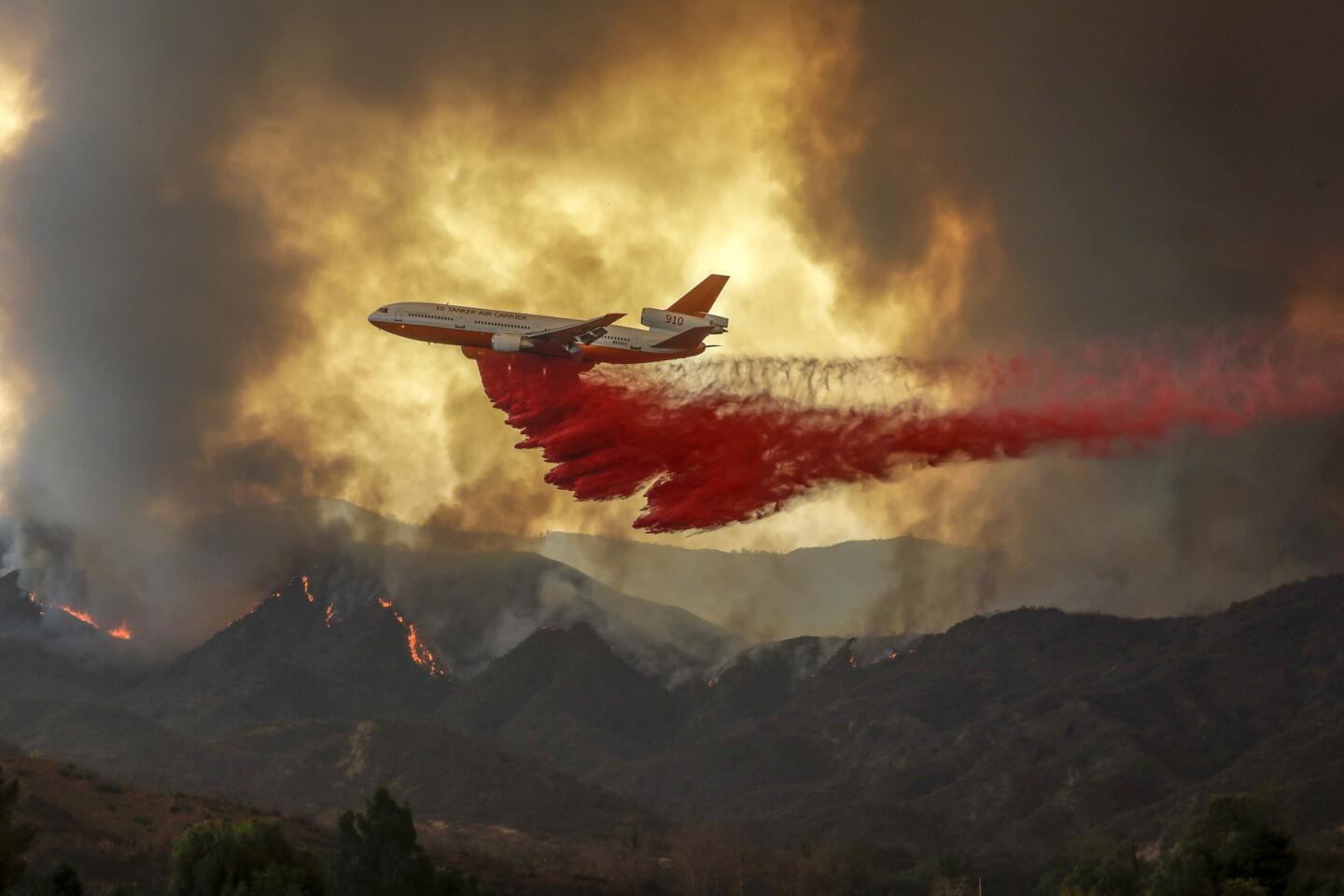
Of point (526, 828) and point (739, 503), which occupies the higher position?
point (739, 503)

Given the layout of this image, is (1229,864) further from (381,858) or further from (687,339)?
(381,858)

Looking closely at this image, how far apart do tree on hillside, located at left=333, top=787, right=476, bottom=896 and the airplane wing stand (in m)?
47.0

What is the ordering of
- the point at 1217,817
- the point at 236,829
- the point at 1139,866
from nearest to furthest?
the point at 236,829
the point at 1217,817
the point at 1139,866

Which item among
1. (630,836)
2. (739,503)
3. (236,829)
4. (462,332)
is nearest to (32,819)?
(236,829)

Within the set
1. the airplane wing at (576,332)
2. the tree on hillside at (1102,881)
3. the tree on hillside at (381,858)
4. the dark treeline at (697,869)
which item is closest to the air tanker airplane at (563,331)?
the airplane wing at (576,332)

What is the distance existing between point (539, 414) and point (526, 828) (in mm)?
86531

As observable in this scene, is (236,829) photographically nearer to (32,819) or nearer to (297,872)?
(297,872)

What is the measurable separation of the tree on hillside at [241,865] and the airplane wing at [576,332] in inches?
2014

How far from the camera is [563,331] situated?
132125mm

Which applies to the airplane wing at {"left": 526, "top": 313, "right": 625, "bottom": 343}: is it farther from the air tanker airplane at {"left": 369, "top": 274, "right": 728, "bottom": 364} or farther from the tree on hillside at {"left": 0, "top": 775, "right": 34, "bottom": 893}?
the tree on hillside at {"left": 0, "top": 775, "right": 34, "bottom": 893}

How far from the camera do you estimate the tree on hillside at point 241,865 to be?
3511 inches

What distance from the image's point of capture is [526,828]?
652ft

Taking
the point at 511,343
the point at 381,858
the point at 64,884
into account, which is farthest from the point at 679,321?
the point at 64,884

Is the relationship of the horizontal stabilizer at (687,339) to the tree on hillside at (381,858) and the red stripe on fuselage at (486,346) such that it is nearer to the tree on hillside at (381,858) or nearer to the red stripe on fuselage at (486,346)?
the red stripe on fuselage at (486,346)
